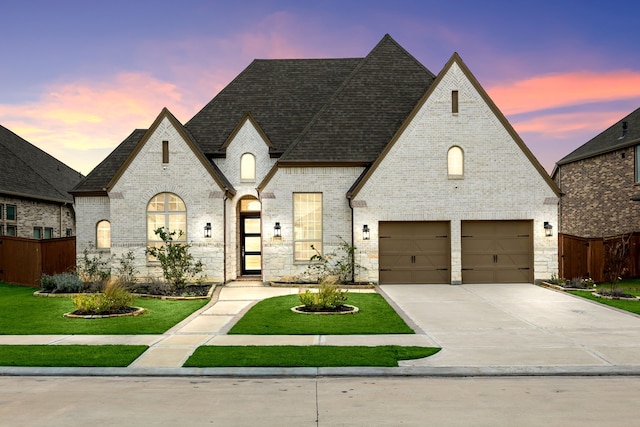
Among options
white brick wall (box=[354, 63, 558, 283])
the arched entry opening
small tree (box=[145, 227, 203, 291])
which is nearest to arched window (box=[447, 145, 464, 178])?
white brick wall (box=[354, 63, 558, 283])

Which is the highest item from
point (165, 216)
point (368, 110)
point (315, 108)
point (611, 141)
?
point (315, 108)

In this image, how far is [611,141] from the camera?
31797mm

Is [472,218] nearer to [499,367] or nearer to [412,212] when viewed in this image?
[412,212]

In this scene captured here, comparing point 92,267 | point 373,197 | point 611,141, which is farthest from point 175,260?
point 611,141

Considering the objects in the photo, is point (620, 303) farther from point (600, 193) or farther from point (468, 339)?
point (600, 193)

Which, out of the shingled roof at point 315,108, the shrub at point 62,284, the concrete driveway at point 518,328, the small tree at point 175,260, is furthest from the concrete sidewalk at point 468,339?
the shingled roof at point 315,108

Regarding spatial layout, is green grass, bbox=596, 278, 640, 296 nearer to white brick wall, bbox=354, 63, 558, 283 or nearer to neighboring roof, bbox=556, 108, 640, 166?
white brick wall, bbox=354, 63, 558, 283

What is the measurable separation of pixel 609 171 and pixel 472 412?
29.3m

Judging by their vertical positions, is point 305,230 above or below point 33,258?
above

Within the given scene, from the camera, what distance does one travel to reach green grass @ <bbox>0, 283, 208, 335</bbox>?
12820mm

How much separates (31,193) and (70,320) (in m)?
20.8

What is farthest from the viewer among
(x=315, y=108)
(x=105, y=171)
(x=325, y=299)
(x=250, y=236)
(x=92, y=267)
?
(x=315, y=108)

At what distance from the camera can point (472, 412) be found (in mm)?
7066

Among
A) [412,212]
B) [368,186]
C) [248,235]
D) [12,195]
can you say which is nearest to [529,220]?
[412,212]
